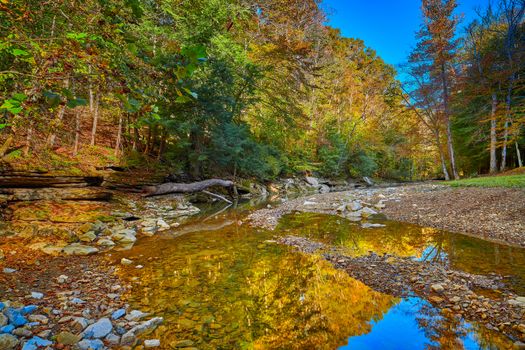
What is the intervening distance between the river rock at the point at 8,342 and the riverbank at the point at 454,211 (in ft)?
20.5

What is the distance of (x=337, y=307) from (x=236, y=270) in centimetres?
186

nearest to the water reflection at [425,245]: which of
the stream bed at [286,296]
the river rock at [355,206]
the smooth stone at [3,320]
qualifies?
the stream bed at [286,296]

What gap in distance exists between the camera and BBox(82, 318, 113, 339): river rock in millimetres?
2605

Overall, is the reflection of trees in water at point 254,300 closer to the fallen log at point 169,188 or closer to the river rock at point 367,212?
the river rock at point 367,212

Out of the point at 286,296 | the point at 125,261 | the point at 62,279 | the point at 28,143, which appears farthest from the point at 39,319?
the point at 28,143

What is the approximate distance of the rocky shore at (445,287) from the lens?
3.01 m

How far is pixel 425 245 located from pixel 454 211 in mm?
3707

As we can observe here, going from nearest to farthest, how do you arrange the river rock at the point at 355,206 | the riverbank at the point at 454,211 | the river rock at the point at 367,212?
the riverbank at the point at 454,211
the river rock at the point at 367,212
the river rock at the point at 355,206

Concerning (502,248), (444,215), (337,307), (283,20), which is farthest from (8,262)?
(283,20)

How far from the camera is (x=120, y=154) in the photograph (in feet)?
38.3

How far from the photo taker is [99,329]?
269cm

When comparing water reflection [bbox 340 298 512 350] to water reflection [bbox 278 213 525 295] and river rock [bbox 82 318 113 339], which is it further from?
river rock [bbox 82 318 113 339]

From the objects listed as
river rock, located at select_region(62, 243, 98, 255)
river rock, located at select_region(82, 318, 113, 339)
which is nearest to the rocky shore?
river rock, located at select_region(82, 318, 113, 339)

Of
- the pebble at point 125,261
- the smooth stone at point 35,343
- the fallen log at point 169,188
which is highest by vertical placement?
the fallen log at point 169,188
